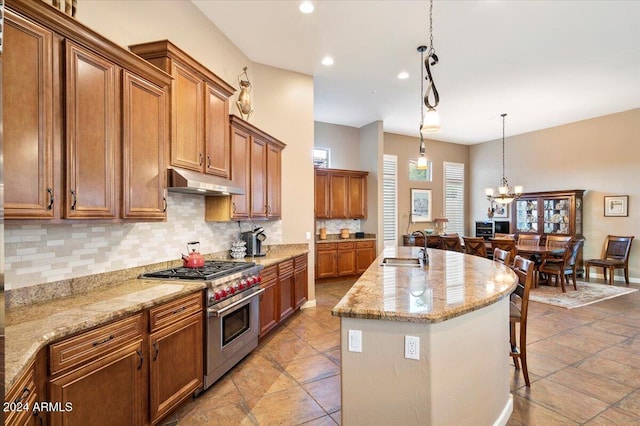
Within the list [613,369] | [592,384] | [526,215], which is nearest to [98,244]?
[592,384]

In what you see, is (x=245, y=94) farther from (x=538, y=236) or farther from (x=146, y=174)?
(x=538, y=236)

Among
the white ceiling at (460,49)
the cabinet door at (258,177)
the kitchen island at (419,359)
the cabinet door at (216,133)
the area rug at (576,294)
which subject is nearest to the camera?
the kitchen island at (419,359)

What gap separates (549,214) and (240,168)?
24.7 ft

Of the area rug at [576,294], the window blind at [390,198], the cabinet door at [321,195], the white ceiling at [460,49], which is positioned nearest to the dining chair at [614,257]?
the area rug at [576,294]

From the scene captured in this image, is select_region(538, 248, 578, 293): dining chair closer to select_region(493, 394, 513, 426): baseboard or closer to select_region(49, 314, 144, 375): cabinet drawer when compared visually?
select_region(493, 394, 513, 426): baseboard

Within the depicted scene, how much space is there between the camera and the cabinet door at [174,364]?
2004 mm

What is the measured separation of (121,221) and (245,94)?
237 cm

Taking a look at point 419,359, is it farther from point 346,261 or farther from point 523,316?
point 346,261

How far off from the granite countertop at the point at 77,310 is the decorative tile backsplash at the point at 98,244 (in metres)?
0.09

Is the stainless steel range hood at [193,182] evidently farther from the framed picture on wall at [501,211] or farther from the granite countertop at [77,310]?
the framed picture on wall at [501,211]

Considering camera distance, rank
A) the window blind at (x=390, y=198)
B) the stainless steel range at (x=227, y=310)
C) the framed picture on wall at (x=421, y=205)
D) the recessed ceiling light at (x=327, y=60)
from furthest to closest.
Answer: the framed picture on wall at (x=421, y=205) < the window blind at (x=390, y=198) < the recessed ceiling light at (x=327, y=60) < the stainless steel range at (x=227, y=310)

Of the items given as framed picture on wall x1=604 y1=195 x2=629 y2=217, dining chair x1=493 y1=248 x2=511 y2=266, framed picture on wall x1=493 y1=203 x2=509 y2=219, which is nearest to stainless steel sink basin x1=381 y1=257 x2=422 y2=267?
dining chair x1=493 y1=248 x2=511 y2=266

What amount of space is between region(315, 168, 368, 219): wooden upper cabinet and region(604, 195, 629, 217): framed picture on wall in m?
5.33

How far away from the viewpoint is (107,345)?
66.2 inches
